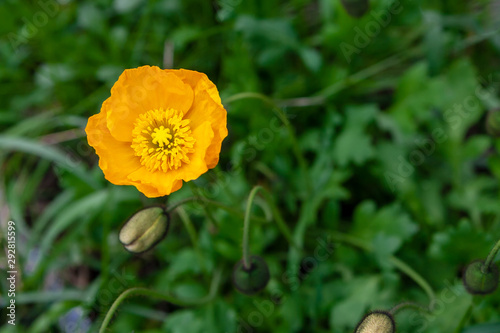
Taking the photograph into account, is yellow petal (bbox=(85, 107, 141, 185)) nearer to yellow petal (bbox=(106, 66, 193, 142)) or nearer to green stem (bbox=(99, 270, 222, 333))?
yellow petal (bbox=(106, 66, 193, 142))

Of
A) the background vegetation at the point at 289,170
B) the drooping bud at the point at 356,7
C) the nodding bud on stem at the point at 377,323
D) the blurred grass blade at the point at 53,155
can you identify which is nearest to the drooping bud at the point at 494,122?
the background vegetation at the point at 289,170

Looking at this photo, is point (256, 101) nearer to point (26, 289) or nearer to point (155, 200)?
point (155, 200)

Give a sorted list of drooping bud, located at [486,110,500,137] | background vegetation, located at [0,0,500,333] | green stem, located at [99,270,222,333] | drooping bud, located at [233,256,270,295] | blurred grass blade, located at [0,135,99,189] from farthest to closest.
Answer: blurred grass blade, located at [0,135,99,189] < background vegetation, located at [0,0,500,333] < drooping bud, located at [486,110,500,137] < drooping bud, located at [233,256,270,295] < green stem, located at [99,270,222,333]

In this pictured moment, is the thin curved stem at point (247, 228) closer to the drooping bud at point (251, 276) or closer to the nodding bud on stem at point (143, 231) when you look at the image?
the drooping bud at point (251, 276)

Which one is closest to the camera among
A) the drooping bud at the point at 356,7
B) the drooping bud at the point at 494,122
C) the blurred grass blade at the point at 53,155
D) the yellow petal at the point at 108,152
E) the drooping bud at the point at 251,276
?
the yellow petal at the point at 108,152

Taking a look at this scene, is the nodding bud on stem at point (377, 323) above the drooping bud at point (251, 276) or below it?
below

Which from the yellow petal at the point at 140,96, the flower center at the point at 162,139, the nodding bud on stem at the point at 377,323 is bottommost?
the nodding bud on stem at the point at 377,323

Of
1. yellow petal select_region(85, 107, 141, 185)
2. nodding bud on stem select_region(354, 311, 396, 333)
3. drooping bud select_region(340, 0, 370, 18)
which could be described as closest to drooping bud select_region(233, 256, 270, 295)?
nodding bud on stem select_region(354, 311, 396, 333)
